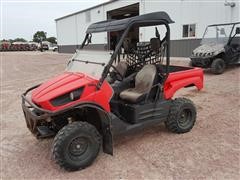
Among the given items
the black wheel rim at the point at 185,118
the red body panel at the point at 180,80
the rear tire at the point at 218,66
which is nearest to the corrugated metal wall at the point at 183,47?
the rear tire at the point at 218,66

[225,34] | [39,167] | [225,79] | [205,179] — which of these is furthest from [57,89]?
[225,34]

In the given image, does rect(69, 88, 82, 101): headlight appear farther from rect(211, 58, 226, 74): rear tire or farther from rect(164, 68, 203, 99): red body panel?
rect(211, 58, 226, 74): rear tire

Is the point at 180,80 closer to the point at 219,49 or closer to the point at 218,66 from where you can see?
the point at 218,66

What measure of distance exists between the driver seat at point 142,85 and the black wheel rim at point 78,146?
0.96m

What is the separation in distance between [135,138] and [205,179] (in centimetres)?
138

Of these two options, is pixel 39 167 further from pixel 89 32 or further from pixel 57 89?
pixel 89 32

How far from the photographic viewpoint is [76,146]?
312 cm

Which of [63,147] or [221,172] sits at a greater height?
[63,147]

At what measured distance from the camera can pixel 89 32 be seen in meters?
4.02

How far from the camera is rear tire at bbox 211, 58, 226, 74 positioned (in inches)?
348

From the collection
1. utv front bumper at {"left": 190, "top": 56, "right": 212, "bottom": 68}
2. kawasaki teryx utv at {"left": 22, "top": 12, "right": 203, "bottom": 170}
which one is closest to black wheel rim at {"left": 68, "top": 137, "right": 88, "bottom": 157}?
kawasaki teryx utv at {"left": 22, "top": 12, "right": 203, "bottom": 170}

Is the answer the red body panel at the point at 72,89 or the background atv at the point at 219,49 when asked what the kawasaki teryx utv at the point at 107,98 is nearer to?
the red body panel at the point at 72,89

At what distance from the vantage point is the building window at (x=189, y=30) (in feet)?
43.1

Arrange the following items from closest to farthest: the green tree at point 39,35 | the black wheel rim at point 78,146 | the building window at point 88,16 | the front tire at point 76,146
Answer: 1. the front tire at point 76,146
2. the black wheel rim at point 78,146
3. the building window at point 88,16
4. the green tree at point 39,35
